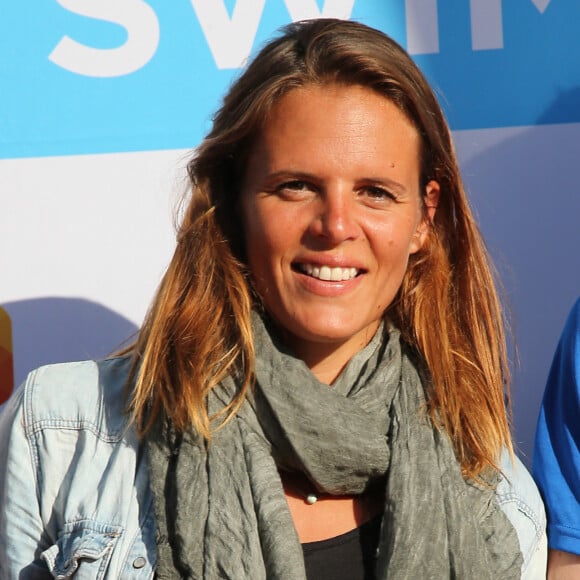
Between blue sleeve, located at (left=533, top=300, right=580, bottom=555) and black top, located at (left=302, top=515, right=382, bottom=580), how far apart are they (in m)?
0.34

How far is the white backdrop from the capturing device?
2.40m

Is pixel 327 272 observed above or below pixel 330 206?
below

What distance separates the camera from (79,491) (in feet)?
5.66

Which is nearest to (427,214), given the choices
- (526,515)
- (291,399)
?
(291,399)

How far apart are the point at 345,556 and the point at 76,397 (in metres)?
0.55

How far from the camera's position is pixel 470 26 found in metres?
2.40

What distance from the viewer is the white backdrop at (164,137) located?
2.40 metres

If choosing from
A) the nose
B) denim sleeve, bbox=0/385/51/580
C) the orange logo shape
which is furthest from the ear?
the orange logo shape

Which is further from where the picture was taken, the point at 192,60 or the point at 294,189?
the point at 192,60

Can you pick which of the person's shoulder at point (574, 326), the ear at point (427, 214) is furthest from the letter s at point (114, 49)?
the person's shoulder at point (574, 326)

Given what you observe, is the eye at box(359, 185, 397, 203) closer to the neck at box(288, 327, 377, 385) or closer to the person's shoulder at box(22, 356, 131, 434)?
the neck at box(288, 327, 377, 385)

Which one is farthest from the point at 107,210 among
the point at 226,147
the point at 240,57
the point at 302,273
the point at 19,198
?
the point at 302,273

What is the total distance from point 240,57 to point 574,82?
79cm

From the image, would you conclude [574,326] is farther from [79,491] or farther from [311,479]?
[79,491]
